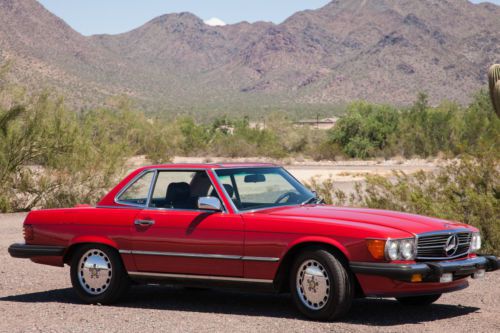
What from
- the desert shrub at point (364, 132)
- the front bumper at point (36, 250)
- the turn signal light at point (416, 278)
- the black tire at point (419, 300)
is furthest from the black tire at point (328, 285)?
the desert shrub at point (364, 132)

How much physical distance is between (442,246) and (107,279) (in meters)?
3.52

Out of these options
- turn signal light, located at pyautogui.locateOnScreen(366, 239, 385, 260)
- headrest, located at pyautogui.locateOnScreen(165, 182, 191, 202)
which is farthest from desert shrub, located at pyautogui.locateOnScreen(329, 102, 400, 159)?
turn signal light, located at pyautogui.locateOnScreen(366, 239, 385, 260)

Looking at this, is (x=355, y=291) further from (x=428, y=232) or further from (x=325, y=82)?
Result: (x=325, y=82)

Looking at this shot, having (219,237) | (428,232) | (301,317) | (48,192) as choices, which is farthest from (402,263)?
(48,192)

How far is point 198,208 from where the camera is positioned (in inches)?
380

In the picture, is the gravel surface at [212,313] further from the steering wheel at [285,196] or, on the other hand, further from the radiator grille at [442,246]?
the steering wheel at [285,196]

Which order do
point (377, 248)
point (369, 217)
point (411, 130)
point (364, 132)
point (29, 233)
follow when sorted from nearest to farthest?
1. point (377, 248)
2. point (369, 217)
3. point (29, 233)
4. point (411, 130)
5. point (364, 132)

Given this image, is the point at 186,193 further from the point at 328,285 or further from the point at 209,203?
the point at 328,285

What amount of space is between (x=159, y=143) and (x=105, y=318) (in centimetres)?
4987

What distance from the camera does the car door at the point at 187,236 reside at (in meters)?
9.24

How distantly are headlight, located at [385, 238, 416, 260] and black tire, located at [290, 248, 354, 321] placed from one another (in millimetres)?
457

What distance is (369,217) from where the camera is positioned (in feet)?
29.7

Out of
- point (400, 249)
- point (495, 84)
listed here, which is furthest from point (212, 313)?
point (495, 84)

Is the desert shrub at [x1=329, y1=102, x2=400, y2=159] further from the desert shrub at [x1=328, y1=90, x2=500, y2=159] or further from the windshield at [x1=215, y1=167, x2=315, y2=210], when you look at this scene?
the windshield at [x1=215, y1=167, x2=315, y2=210]
